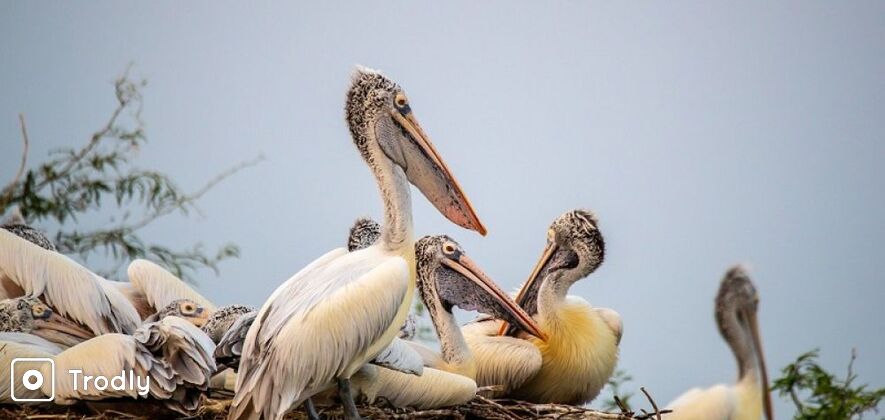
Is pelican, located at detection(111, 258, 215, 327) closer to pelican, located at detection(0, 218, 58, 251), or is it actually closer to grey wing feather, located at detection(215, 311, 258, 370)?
pelican, located at detection(0, 218, 58, 251)

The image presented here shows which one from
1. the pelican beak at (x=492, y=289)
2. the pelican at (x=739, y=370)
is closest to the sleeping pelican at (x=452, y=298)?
the pelican beak at (x=492, y=289)

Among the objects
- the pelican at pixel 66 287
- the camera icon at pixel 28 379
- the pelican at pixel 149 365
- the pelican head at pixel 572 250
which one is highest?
the pelican head at pixel 572 250

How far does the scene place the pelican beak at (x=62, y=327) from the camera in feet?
22.8

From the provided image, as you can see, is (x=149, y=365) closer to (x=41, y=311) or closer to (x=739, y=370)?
(x=41, y=311)

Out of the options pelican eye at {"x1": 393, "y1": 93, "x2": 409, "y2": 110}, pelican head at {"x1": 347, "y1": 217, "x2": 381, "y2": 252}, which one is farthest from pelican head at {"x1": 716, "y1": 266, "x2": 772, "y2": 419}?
pelican eye at {"x1": 393, "y1": 93, "x2": 409, "y2": 110}

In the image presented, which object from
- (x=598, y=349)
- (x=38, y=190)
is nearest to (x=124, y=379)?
(x=598, y=349)

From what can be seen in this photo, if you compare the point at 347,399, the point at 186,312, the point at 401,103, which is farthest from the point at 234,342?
the point at 401,103

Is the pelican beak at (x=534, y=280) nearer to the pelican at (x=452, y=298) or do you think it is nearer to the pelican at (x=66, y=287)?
the pelican at (x=452, y=298)

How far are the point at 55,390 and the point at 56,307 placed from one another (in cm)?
88

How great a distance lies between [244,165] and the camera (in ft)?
27.7

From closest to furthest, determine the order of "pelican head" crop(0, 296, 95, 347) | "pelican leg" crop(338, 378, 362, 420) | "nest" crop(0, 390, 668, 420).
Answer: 1. "pelican leg" crop(338, 378, 362, 420)
2. "nest" crop(0, 390, 668, 420)
3. "pelican head" crop(0, 296, 95, 347)

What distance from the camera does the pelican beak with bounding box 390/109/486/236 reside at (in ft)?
20.6

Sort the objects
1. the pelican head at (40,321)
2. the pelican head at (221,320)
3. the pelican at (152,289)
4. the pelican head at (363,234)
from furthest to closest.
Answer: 1. the pelican at (152,289)
2. the pelican head at (363,234)
3. the pelican head at (40,321)
4. the pelican head at (221,320)

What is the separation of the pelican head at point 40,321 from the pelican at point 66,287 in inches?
1.7
